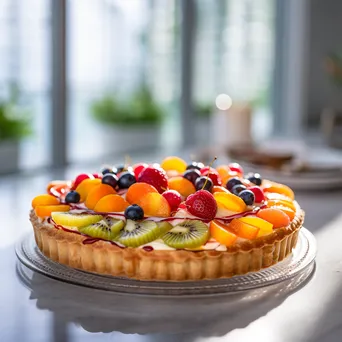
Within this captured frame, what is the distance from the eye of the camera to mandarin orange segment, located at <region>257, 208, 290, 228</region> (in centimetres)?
120

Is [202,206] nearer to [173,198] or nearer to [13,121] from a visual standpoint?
[173,198]

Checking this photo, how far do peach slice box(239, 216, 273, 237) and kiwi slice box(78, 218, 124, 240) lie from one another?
0.21 m

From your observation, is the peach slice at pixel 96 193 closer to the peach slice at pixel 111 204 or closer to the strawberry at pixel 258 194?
the peach slice at pixel 111 204

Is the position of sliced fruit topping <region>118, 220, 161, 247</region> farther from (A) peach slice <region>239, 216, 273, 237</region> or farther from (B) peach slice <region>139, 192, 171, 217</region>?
(A) peach slice <region>239, 216, 273, 237</region>

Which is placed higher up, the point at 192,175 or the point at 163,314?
the point at 192,175

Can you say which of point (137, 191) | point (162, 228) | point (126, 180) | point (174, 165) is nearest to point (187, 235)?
point (162, 228)

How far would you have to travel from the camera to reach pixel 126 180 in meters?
1.31

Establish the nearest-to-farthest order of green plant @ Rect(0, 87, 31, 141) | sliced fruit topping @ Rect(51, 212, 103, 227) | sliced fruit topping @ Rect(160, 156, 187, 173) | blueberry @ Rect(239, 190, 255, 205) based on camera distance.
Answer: sliced fruit topping @ Rect(51, 212, 103, 227) < blueberry @ Rect(239, 190, 255, 205) < sliced fruit topping @ Rect(160, 156, 187, 173) < green plant @ Rect(0, 87, 31, 141)

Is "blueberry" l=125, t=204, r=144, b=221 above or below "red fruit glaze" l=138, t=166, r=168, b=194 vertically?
below

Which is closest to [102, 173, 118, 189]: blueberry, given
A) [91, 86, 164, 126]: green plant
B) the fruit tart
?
the fruit tart

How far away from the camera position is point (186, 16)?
349 centimetres

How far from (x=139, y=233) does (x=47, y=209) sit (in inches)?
8.6

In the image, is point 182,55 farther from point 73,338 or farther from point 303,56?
point 73,338

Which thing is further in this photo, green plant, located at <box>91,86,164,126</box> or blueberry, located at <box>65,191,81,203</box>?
green plant, located at <box>91,86,164,126</box>
